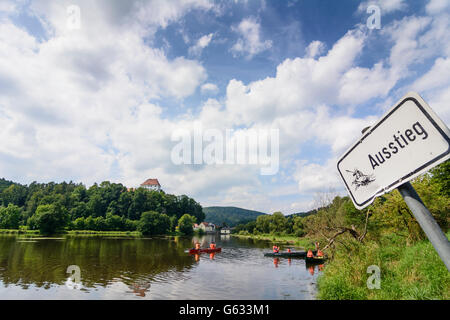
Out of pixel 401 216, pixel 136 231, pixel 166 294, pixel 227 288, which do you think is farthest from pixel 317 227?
pixel 136 231

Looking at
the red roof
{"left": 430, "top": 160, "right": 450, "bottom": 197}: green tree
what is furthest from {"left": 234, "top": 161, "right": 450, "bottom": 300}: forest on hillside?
the red roof

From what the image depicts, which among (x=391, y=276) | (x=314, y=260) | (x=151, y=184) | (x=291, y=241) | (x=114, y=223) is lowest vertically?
(x=291, y=241)

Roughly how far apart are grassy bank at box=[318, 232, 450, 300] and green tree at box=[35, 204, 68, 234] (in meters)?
72.1

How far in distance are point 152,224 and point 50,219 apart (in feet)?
88.1

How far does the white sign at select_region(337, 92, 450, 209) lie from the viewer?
94 centimetres

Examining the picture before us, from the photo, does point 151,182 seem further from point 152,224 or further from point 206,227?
point 152,224

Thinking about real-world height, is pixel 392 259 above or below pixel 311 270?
above

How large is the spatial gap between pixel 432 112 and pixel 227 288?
17160mm

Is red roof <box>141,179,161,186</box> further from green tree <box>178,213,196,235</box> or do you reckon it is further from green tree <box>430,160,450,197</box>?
green tree <box>430,160,450,197</box>

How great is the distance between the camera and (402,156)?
1060mm

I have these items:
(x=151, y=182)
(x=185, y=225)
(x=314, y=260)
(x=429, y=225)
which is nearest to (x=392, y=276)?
(x=429, y=225)
